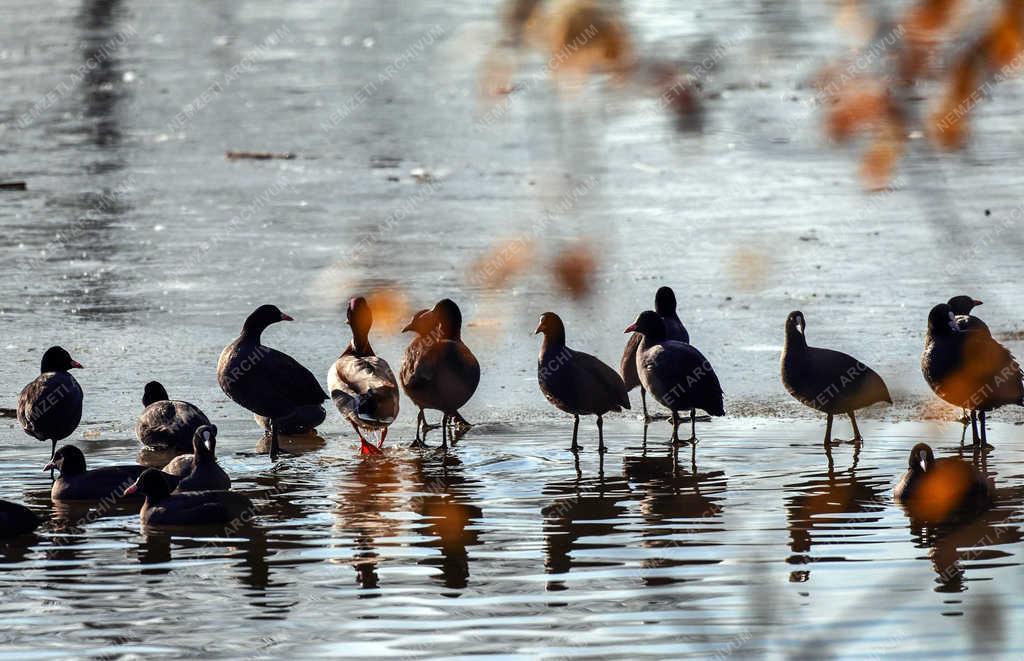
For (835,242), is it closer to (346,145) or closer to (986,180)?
(986,180)

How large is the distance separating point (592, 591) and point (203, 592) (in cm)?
183

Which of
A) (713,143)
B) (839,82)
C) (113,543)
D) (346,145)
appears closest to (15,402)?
(113,543)

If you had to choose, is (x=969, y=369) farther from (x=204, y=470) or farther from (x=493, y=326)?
(x=204, y=470)

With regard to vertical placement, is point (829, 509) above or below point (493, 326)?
below

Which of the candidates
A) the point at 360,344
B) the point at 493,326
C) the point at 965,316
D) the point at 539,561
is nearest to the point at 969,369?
the point at 965,316

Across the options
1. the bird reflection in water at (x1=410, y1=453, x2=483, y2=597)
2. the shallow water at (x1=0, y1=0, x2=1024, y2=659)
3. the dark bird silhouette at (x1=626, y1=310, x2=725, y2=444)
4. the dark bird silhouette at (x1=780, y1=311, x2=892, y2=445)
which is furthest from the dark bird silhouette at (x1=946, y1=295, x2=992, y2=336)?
the bird reflection in water at (x1=410, y1=453, x2=483, y2=597)

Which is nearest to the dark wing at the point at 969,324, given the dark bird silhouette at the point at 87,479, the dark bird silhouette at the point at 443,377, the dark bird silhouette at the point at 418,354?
the dark bird silhouette at the point at 443,377

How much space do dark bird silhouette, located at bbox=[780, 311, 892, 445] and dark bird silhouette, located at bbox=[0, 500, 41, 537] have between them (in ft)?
16.8

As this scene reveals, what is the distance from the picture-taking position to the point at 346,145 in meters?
23.9

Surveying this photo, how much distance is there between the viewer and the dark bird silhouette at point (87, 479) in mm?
9977

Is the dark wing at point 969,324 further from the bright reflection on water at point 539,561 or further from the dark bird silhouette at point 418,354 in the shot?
the dark bird silhouette at point 418,354

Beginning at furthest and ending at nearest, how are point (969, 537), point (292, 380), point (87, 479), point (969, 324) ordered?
1. point (969, 324)
2. point (292, 380)
3. point (87, 479)
4. point (969, 537)

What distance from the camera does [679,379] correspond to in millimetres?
11453

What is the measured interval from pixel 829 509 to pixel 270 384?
410cm
